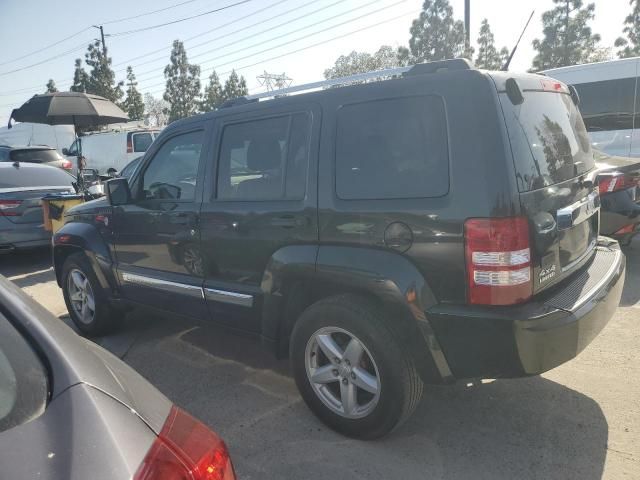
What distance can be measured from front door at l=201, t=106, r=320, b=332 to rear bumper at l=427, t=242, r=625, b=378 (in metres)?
0.92

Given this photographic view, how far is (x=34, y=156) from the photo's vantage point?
48.0 feet

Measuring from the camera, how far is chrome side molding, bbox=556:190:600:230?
2574mm

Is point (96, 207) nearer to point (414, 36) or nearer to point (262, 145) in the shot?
point (262, 145)

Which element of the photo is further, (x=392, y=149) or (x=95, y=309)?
(x=95, y=309)

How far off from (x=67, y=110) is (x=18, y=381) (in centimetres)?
957

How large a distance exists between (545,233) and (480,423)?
124 centimetres

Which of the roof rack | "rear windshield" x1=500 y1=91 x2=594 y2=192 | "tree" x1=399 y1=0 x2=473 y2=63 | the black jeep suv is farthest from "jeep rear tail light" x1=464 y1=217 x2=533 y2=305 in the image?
"tree" x1=399 y1=0 x2=473 y2=63

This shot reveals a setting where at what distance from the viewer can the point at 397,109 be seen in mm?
2578

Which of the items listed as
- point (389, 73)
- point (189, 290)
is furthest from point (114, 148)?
point (389, 73)

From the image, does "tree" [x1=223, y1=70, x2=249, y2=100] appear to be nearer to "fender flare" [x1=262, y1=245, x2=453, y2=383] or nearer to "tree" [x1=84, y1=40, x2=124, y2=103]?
"tree" [x1=84, y1=40, x2=124, y2=103]

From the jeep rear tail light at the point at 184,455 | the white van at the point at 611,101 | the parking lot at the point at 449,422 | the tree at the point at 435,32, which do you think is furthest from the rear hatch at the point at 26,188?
the tree at the point at 435,32

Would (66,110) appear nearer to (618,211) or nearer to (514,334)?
(618,211)

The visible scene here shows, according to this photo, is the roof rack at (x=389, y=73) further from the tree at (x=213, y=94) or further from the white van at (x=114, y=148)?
the tree at (x=213, y=94)

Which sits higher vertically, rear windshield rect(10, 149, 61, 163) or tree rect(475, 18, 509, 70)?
tree rect(475, 18, 509, 70)
